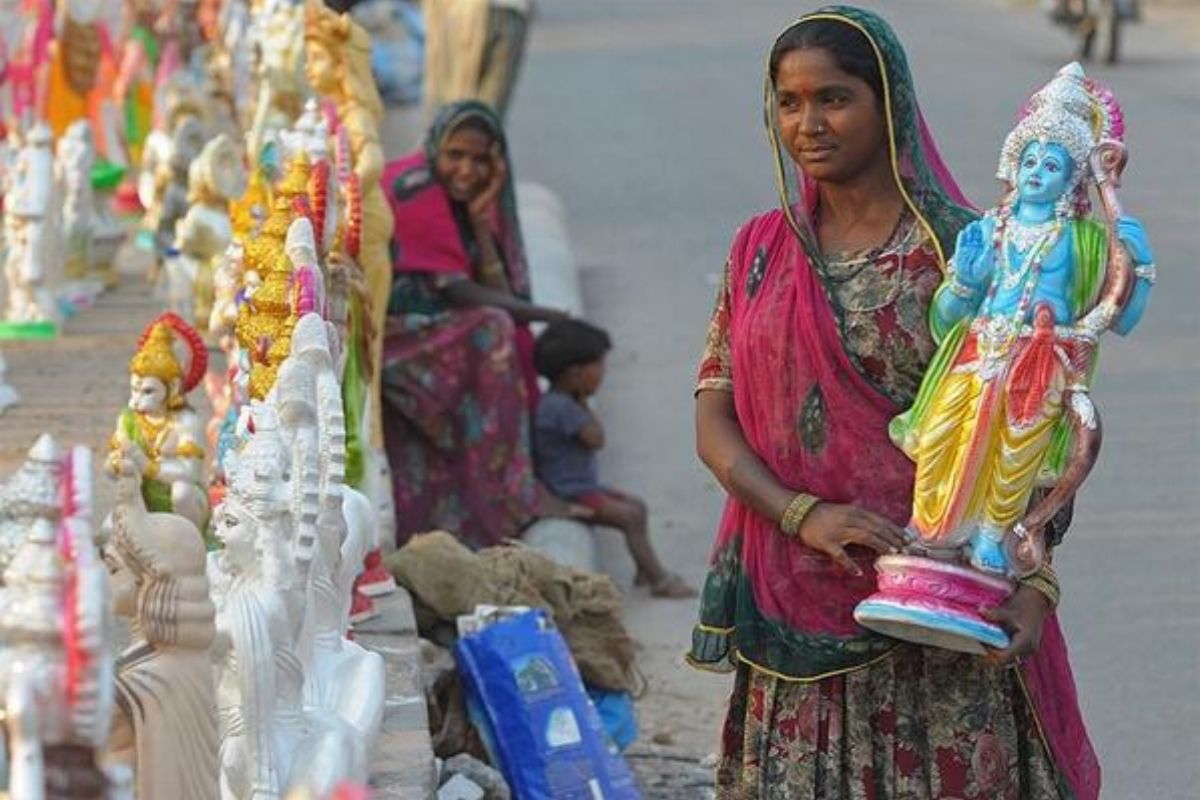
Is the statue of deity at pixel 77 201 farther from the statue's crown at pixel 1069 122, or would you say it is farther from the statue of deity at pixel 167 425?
the statue's crown at pixel 1069 122

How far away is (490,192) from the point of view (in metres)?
9.62

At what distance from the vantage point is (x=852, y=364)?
4734 millimetres

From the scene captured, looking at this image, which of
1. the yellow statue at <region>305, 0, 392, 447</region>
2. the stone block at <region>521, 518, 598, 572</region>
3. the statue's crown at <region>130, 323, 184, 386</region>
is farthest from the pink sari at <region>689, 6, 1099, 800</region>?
the stone block at <region>521, 518, 598, 572</region>

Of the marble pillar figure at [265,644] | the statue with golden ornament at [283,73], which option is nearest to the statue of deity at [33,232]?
the statue with golden ornament at [283,73]

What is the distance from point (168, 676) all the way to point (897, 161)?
4.45ft

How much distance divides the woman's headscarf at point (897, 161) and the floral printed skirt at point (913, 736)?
0.62 metres

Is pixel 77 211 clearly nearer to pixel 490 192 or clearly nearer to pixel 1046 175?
pixel 490 192

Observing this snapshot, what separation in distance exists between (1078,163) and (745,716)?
0.98 metres

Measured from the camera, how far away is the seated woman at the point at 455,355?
30.2 feet

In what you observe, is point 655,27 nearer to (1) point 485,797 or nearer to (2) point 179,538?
(1) point 485,797

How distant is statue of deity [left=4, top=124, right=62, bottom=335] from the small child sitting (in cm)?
165

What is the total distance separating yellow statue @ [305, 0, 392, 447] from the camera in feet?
26.1

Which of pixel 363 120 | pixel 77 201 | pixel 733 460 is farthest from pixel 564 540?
pixel 733 460

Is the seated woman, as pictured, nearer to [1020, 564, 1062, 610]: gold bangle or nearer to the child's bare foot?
the child's bare foot
